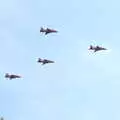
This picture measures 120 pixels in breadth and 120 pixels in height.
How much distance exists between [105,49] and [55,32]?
15038 mm

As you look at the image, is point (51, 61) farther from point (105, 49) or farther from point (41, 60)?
point (105, 49)

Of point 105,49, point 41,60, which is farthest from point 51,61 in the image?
point 105,49

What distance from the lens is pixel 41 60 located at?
7451 inches

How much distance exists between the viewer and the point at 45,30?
187 metres

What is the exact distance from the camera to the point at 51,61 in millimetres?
189000

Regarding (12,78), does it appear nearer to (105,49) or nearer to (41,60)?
(41,60)

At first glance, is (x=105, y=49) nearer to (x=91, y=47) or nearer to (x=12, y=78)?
(x=91, y=47)

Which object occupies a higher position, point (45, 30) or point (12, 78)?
point (45, 30)

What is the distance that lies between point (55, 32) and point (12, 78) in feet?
58.8

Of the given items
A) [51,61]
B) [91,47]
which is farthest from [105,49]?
[51,61]

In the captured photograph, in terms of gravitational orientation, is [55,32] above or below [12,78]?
above

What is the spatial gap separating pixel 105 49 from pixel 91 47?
4070 mm

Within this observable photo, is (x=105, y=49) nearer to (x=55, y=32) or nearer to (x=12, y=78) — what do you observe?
(x=55, y=32)

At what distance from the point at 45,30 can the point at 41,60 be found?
29.5 ft
